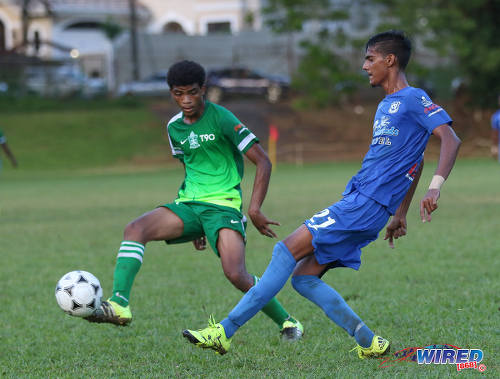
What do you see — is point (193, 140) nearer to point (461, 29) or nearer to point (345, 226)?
point (345, 226)

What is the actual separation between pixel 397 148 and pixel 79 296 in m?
2.09

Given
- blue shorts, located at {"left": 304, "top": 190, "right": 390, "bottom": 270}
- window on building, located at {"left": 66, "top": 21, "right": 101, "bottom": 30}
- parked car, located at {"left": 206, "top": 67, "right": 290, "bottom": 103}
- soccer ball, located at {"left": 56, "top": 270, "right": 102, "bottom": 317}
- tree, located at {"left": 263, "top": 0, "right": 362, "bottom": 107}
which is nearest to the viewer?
blue shorts, located at {"left": 304, "top": 190, "right": 390, "bottom": 270}

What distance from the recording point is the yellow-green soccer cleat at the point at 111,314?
190 inches

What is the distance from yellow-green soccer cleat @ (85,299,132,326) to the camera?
482cm

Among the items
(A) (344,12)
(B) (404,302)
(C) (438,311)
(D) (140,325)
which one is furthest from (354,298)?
(A) (344,12)

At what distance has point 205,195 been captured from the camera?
213 inches

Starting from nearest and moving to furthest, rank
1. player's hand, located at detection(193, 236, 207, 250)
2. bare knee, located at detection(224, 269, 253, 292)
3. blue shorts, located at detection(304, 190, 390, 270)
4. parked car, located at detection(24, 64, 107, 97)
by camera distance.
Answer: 1. blue shorts, located at detection(304, 190, 390, 270)
2. bare knee, located at detection(224, 269, 253, 292)
3. player's hand, located at detection(193, 236, 207, 250)
4. parked car, located at detection(24, 64, 107, 97)

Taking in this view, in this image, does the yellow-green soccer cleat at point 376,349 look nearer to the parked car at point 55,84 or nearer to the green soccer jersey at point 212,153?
the green soccer jersey at point 212,153

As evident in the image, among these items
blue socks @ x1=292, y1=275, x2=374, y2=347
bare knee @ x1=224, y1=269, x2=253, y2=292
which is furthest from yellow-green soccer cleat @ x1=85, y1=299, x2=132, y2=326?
blue socks @ x1=292, y1=275, x2=374, y2=347

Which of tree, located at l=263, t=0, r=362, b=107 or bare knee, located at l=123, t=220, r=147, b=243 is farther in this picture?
tree, located at l=263, t=0, r=362, b=107

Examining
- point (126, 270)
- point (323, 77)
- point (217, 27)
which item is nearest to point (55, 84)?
point (323, 77)

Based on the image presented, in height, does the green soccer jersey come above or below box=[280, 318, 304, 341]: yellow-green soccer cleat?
above

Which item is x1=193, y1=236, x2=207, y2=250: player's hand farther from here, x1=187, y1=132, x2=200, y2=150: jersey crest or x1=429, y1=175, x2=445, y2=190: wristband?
x1=429, y1=175, x2=445, y2=190: wristband

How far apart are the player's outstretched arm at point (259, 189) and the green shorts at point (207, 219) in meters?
0.24
